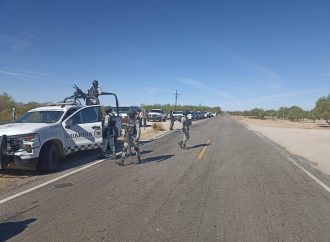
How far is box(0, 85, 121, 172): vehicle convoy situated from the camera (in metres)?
9.02

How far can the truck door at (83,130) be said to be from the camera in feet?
36.0

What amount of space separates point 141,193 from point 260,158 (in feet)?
23.2

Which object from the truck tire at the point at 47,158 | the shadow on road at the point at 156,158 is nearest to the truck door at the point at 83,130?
the truck tire at the point at 47,158

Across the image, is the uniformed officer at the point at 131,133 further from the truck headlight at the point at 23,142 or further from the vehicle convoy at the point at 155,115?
the vehicle convoy at the point at 155,115

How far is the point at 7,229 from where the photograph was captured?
5.24 m

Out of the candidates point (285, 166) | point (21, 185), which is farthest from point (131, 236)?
point (285, 166)

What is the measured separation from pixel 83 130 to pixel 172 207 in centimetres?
616

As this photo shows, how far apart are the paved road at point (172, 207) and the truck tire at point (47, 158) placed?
874mm

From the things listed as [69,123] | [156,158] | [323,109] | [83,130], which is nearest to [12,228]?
[69,123]

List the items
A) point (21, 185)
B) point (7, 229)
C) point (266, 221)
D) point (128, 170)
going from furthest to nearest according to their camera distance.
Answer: point (128, 170) < point (21, 185) < point (266, 221) < point (7, 229)

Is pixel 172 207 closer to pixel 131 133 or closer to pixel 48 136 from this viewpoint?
pixel 48 136

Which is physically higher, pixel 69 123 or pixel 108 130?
pixel 69 123

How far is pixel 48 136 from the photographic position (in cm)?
977

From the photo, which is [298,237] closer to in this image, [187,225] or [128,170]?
[187,225]
